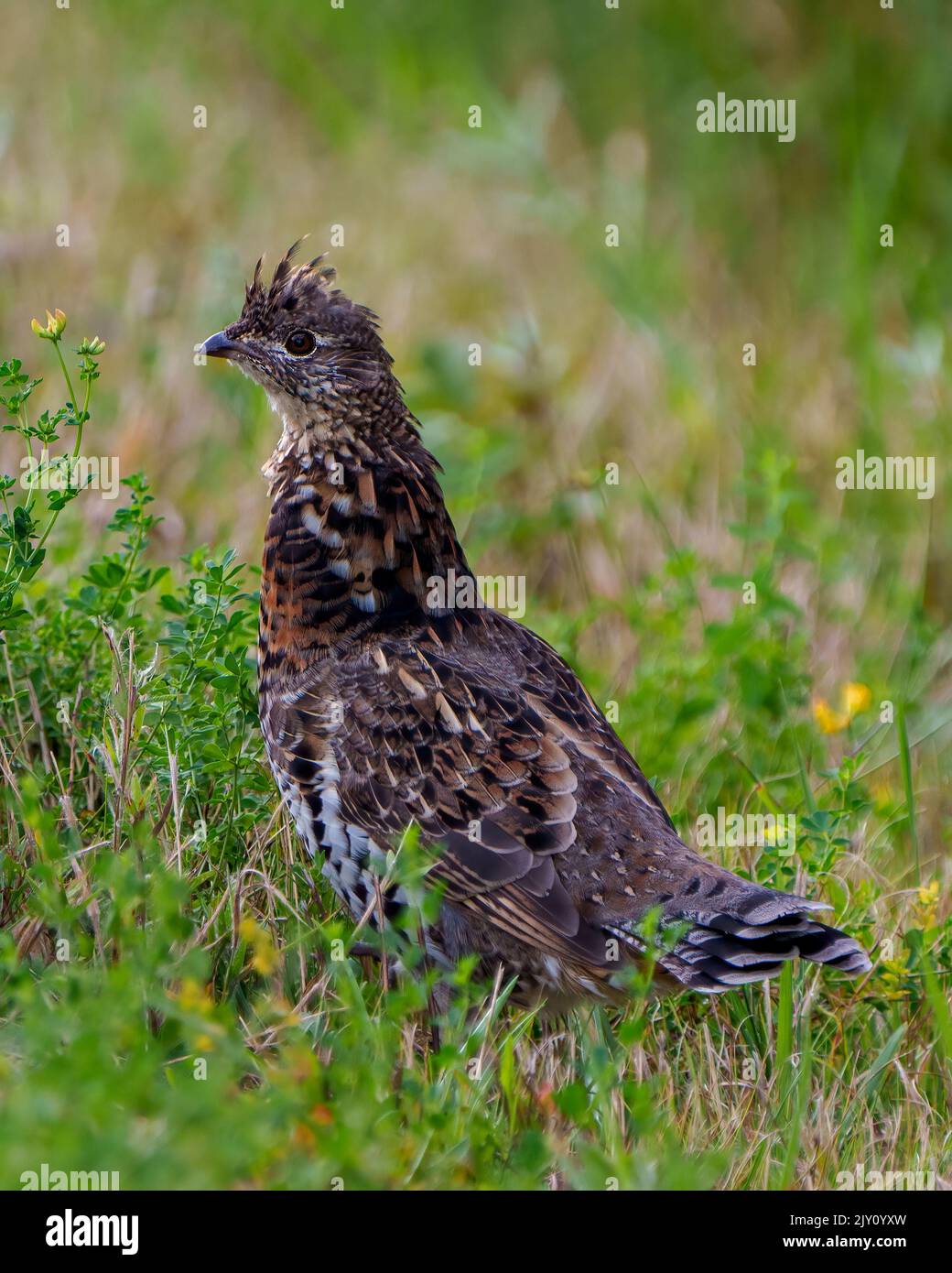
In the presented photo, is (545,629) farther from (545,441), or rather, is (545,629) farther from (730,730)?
(545,441)

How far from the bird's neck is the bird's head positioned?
0.11 m

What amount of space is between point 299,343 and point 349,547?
0.71m

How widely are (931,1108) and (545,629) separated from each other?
8.18 ft

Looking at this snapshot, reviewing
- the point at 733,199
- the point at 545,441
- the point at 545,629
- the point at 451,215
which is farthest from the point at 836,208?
the point at 545,629

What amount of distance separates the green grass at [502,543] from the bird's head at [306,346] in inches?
22.9

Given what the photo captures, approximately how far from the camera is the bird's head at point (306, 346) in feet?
17.2

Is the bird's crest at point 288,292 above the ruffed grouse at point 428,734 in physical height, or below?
above

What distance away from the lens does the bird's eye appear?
5.28 meters

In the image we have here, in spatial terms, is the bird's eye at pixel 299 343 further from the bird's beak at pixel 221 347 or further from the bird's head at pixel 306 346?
the bird's beak at pixel 221 347

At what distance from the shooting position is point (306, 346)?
528cm

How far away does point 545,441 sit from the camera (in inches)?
340

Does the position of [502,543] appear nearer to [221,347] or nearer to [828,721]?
[828,721]

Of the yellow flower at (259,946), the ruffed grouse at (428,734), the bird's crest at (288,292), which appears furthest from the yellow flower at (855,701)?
the yellow flower at (259,946)

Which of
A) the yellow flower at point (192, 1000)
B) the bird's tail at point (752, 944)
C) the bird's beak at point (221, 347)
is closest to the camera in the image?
the yellow flower at point (192, 1000)
